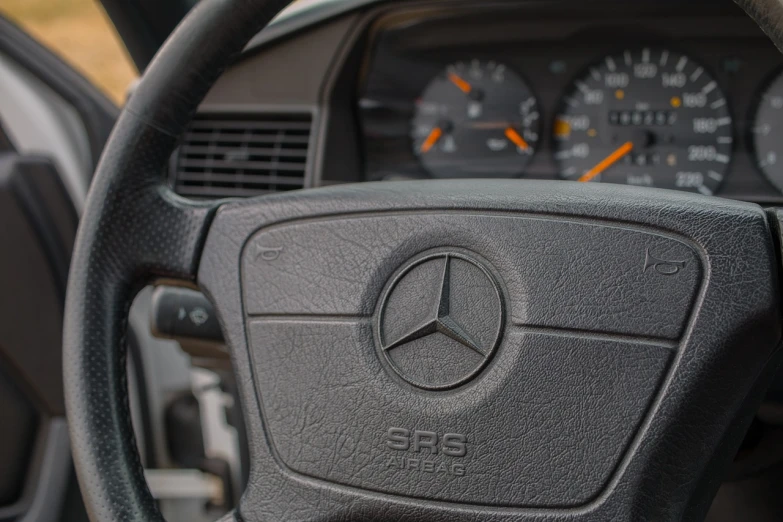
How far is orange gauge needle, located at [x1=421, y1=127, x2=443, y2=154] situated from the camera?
168 centimetres

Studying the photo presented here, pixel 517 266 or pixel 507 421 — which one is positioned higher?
pixel 517 266

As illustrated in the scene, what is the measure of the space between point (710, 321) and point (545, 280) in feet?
0.48

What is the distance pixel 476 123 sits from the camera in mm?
1666

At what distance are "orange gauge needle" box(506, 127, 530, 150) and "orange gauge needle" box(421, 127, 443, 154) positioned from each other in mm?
131

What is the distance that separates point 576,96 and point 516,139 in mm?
136

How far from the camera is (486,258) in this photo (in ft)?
2.70

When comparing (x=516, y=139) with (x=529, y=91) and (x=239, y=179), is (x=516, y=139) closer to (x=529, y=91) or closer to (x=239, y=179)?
(x=529, y=91)

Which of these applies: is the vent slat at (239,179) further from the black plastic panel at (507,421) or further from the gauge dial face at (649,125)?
the black plastic panel at (507,421)

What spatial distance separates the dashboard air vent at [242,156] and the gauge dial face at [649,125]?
1.61ft

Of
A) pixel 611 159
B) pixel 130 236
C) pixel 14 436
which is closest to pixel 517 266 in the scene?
pixel 130 236

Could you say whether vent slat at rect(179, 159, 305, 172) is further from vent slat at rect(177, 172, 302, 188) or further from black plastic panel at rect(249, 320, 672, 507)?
black plastic panel at rect(249, 320, 672, 507)

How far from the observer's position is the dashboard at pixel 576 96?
1501 millimetres

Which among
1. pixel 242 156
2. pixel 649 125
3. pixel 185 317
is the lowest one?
pixel 185 317

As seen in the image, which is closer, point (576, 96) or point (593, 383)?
point (593, 383)
